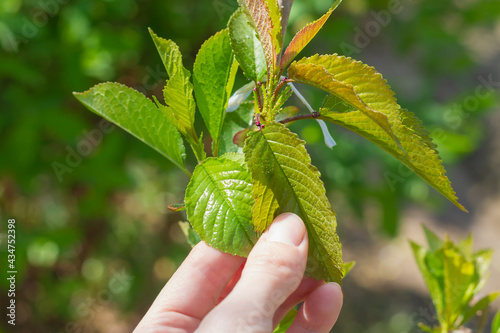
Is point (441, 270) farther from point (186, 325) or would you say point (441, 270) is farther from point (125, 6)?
point (125, 6)

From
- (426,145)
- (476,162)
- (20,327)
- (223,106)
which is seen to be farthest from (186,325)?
(476,162)

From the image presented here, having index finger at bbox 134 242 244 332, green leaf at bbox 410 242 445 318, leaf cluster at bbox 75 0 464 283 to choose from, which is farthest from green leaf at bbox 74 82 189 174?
green leaf at bbox 410 242 445 318

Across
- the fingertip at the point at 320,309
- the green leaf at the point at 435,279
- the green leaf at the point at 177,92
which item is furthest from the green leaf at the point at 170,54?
the green leaf at the point at 435,279

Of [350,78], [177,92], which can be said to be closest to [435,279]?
[350,78]

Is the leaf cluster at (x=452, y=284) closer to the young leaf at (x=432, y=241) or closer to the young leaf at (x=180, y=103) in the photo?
the young leaf at (x=432, y=241)

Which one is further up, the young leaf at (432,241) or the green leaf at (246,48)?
the green leaf at (246,48)

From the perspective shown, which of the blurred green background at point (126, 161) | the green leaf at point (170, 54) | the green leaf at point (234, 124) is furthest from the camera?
the blurred green background at point (126, 161)
